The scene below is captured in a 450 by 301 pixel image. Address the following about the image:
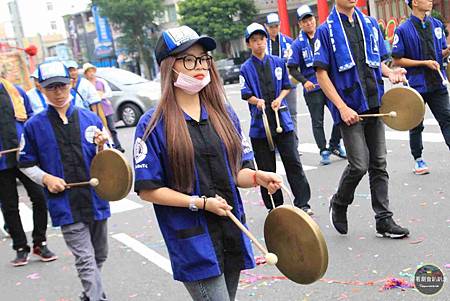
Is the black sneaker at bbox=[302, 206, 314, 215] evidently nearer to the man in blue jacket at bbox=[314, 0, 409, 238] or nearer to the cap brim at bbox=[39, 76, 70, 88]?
the man in blue jacket at bbox=[314, 0, 409, 238]

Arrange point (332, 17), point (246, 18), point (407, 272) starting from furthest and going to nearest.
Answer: point (246, 18)
point (332, 17)
point (407, 272)

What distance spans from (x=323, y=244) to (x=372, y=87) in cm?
265

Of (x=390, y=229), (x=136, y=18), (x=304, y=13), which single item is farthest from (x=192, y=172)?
(x=136, y=18)

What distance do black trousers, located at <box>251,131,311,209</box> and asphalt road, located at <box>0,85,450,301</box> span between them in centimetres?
32

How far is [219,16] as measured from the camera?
43.6 meters

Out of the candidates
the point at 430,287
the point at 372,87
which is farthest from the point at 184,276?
the point at 372,87

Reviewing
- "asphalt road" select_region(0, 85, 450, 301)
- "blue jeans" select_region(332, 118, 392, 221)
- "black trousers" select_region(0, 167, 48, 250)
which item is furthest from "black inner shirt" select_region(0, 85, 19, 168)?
"blue jeans" select_region(332, 118, 392, 221)

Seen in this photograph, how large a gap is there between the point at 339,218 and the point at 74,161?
2356 mm

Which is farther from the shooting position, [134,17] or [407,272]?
[134,17]

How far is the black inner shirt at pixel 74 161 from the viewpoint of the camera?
418cm

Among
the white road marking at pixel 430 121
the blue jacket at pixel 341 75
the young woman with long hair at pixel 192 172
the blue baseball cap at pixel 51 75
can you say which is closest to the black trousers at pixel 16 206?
the blue baseball cap at pixel 51 75

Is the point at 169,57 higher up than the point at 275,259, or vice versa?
the point at 169,57

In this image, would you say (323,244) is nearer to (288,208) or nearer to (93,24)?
(288,208)

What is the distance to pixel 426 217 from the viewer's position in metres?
5.52
